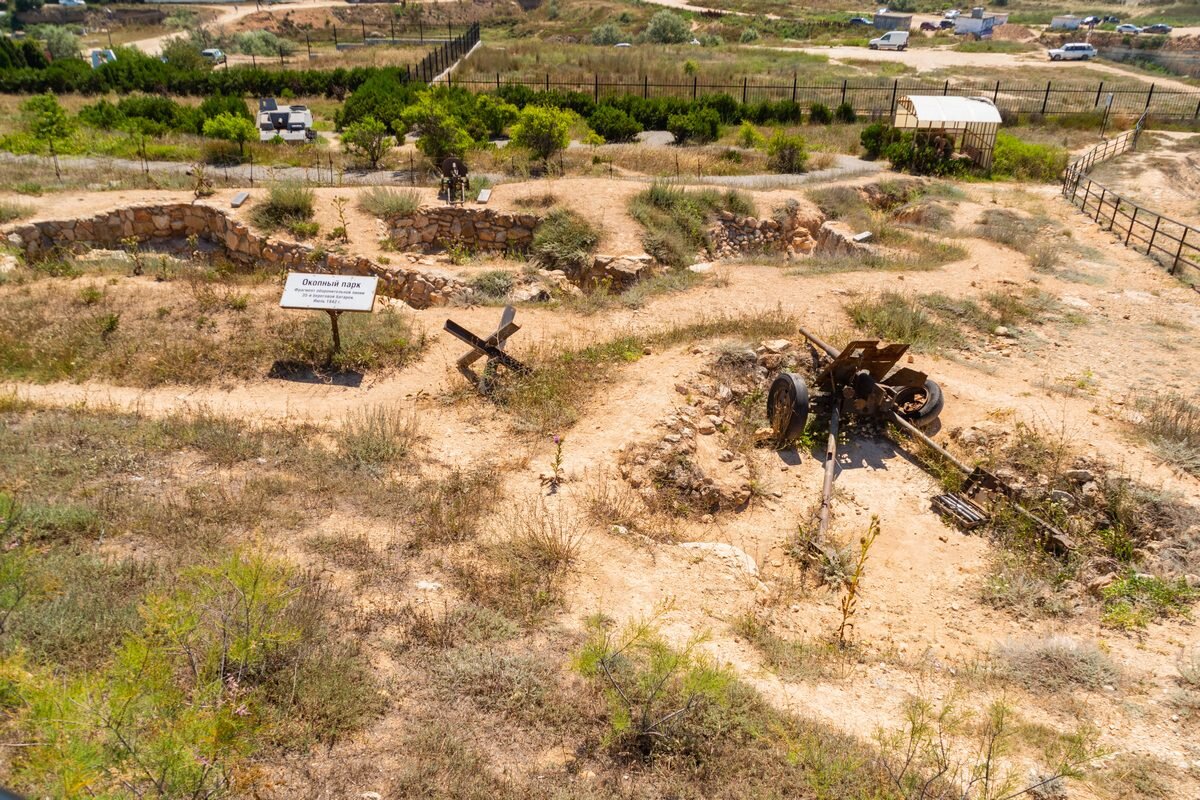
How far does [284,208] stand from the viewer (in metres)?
15.6

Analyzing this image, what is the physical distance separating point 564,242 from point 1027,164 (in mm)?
17614

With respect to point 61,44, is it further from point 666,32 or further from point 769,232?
point 769,232

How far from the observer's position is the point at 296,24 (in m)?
62.1

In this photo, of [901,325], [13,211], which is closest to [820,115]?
[901,325]

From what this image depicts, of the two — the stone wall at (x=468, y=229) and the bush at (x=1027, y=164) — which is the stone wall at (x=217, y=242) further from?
the bush at (x=1027, y=164)

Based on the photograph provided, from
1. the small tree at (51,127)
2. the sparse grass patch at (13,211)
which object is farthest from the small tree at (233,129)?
the sparse grass patch at (13,211)

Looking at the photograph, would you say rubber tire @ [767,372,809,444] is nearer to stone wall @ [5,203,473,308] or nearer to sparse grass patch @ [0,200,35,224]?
stone wall @ [5,203,473,308]

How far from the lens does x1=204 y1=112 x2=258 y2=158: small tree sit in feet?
67.4

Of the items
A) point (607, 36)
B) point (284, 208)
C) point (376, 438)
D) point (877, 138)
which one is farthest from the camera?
point (607, 36)

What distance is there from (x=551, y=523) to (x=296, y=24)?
69233 millimetres

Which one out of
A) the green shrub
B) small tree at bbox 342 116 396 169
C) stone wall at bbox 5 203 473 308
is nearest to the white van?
small tree at bbox 342 116 396 169

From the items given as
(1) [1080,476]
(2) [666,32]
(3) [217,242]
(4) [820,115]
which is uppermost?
(2) [666,32]

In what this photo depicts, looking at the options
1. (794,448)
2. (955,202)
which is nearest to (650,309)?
(794,448)

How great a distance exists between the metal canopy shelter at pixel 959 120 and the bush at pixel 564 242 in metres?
13.4
